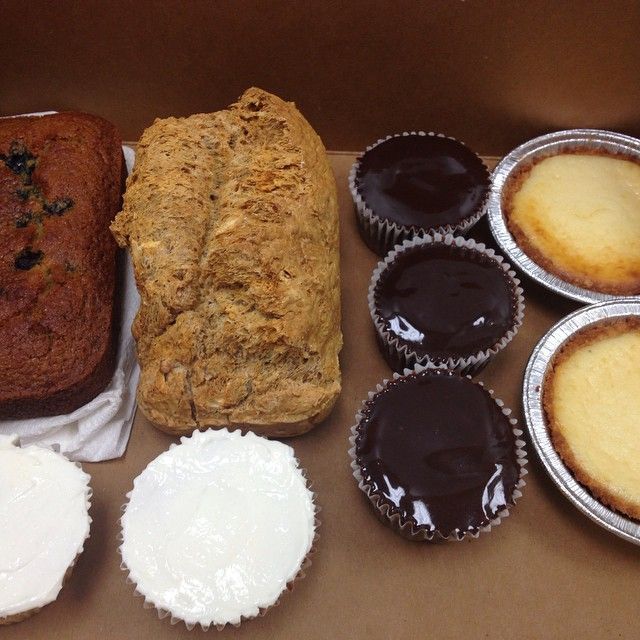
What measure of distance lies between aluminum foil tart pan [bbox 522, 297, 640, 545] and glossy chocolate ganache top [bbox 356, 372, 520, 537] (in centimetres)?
19

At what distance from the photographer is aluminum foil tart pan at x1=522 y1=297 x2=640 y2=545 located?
2.03m

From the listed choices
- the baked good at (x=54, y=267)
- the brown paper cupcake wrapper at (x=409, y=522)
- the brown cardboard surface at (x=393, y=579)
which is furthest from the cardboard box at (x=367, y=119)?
the baked good at (x=54, y=267)

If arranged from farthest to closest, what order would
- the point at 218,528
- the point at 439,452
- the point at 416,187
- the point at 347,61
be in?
the point at 347,61 → the point at 416,187 → the point at 439,452 → the point at 218,528

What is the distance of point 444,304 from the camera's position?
89.1 inches

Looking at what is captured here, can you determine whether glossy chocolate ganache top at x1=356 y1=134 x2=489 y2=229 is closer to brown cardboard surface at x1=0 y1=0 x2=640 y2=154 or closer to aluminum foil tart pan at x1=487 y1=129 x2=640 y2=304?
aluminum foil tart pan at x1=487 y1=129 x2=640 y2=304

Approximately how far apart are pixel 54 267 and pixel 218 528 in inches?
39.6

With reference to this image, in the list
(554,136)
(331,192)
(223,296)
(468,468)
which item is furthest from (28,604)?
(554,136)

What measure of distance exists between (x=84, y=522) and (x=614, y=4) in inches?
103

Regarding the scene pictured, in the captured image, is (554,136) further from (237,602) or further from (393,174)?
(237,602)

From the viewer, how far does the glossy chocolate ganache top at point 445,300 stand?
2.22 meters

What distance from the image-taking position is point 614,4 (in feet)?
8.20

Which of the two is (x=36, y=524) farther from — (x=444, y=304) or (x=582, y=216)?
(x=582, y=216)

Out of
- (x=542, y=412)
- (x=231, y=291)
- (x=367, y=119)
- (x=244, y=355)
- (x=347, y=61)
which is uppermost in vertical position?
(x=347, y=61)

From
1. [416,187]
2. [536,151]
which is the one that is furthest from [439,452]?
[536,151]
